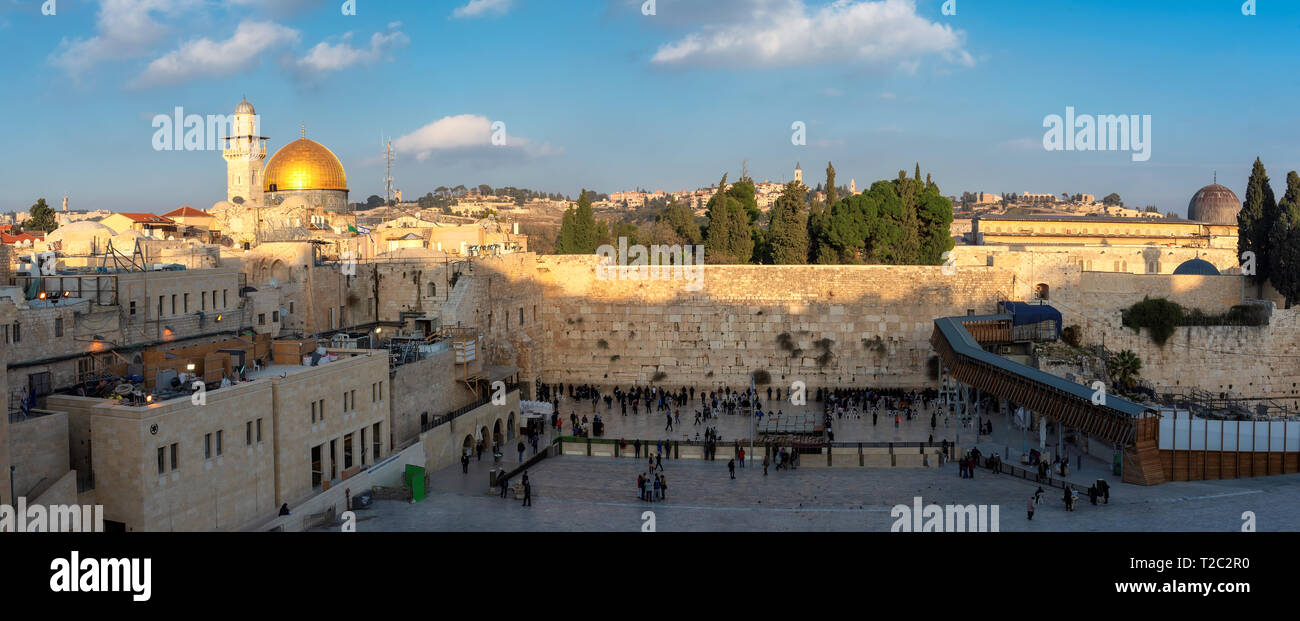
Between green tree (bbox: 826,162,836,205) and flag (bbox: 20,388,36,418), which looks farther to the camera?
green tree (bbox: 826,162,836,205)

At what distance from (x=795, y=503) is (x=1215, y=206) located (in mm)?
47352

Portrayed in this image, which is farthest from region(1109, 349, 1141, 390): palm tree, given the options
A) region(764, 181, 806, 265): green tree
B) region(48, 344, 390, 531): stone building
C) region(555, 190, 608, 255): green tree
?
region(555, 190, 608, 255): green tree

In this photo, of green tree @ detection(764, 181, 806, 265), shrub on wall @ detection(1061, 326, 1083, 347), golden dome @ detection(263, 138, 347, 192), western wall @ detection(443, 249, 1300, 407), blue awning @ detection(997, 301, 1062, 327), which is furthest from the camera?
golden dome @ detection(263, 138, 347, 192)

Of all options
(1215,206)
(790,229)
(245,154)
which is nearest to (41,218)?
(245,154)

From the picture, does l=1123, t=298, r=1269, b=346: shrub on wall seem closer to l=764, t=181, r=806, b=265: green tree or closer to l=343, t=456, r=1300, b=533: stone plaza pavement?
l=764, t=181, r=806, b=265: green tree

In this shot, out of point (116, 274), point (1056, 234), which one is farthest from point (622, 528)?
point (1056, 234)

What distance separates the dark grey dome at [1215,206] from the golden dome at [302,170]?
45940 mm

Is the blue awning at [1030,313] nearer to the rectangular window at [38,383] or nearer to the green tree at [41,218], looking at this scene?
the rectangular window at [38,383]

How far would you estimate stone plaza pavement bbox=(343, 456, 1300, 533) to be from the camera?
15.6 m

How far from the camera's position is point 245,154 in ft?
150

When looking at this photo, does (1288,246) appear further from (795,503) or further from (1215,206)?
(1215,206)

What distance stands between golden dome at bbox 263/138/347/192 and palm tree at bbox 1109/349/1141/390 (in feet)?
108
